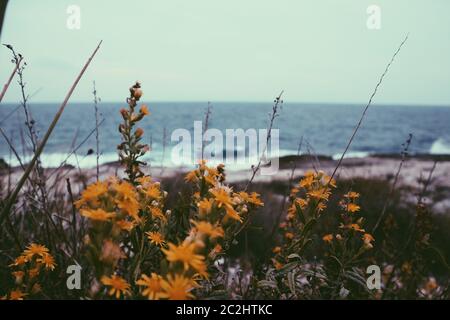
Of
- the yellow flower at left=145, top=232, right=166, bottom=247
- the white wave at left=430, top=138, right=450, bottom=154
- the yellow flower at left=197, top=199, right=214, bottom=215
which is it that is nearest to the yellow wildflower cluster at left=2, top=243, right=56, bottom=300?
the yellow flower at left=145, top=232, right=166, bottom=247

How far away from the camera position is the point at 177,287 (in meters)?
1.17

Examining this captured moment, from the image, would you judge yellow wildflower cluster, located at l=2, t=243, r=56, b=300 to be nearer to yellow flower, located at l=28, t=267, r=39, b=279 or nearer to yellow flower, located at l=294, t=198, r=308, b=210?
yellow flower, located at l=28, t=267, r=39, b=279

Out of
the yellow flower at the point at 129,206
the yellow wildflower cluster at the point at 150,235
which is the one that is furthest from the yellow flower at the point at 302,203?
the yellow flower at the point at 129,206

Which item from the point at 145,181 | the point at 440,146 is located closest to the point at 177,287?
the point at 145,181

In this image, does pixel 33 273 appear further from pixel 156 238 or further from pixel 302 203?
pixel 302 203

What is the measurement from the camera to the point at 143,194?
168 cm

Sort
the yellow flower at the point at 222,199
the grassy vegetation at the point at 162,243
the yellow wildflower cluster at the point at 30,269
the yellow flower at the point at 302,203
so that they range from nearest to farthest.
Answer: the grassy vegetation at the point at 162,243
the yellow flower at the point at 222,199
the yellow wildflower cluster at the point at 30,269
the yellow flower at the point at 302,203

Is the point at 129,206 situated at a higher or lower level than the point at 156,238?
higher

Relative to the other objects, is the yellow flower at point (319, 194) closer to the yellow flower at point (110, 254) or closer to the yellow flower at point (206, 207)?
the yellow flower at point (206, 207)

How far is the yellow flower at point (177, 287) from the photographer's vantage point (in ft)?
3.70

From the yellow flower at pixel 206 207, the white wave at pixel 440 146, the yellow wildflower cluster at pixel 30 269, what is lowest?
the white wave at pixel 440 146

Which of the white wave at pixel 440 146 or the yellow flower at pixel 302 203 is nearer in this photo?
the yellow flower at pixel 302 203
